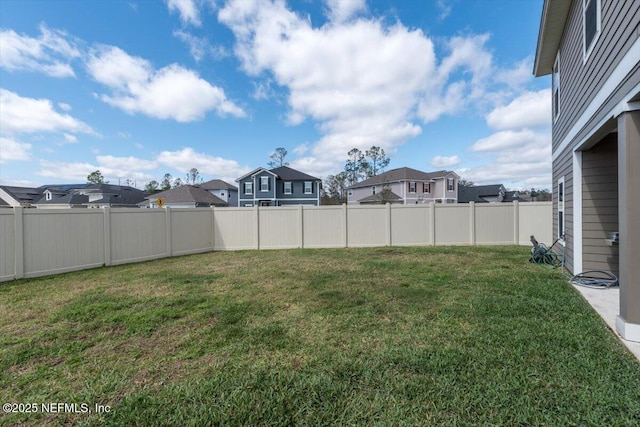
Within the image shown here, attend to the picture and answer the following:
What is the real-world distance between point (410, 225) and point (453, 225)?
5.07ft

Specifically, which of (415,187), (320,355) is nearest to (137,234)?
(320,355)

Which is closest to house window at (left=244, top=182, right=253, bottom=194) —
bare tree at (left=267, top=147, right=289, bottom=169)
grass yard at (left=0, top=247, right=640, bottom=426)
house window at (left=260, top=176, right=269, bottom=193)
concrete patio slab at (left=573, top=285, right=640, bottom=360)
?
house window at (left=260, top=176, right=269, bottom=193)

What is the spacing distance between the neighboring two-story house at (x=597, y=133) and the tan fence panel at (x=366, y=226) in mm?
5036

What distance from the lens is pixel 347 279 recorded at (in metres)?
5.52

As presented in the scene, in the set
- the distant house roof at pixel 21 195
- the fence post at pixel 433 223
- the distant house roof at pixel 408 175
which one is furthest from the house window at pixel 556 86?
the distant house roof at pixel 21 195

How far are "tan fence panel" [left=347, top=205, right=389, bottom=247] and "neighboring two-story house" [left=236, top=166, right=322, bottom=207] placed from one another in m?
20.0

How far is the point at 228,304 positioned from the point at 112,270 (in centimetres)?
468

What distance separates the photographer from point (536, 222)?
9594 millimetres

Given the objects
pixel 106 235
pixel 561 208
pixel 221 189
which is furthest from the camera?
pixel 221 189

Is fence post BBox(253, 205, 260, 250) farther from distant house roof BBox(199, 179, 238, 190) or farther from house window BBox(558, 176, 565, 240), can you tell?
distant house roof BBox(199, 179, 238, 190)

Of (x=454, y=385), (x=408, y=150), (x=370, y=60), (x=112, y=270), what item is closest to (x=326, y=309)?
(x=454, y=385)

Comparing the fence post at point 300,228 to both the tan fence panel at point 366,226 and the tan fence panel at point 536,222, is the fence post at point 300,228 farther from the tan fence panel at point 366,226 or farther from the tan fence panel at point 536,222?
the tan fence panel at point 536,222

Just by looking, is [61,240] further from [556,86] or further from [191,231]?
[556,86]

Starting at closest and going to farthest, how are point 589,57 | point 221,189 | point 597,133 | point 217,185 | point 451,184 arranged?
point 597,133, point 589,57, point 451,184, point 221,189, point 217,185
